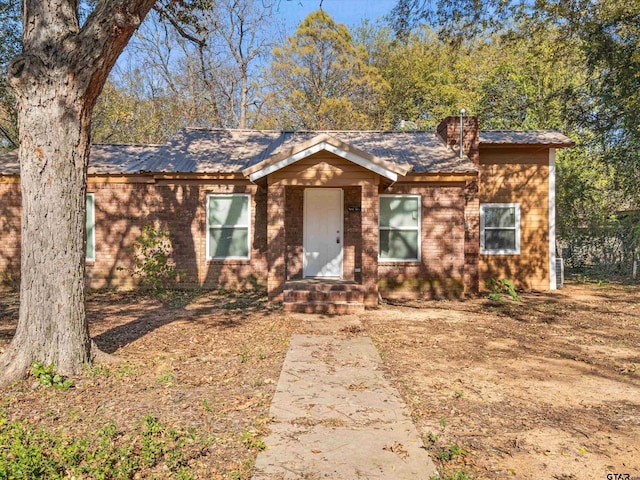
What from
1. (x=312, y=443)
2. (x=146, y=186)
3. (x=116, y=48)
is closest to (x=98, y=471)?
(x=312, y=443)

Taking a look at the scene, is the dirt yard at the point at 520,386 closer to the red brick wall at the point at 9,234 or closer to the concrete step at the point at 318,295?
the concrete step at the point at 318,295

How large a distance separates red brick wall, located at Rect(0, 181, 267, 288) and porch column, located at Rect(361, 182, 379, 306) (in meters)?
3.19

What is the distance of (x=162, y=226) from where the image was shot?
1230 centimetres

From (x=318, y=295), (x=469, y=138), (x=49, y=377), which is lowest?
(x=49, y=377)

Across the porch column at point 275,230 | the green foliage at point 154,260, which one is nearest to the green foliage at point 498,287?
the porch column at point 275,230

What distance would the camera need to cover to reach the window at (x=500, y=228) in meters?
13.4

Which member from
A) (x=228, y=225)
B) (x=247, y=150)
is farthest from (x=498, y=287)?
(x=247, y=150)

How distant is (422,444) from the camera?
367 cm

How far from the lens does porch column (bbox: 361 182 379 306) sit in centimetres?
993

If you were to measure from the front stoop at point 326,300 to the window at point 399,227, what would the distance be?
2.35 meters

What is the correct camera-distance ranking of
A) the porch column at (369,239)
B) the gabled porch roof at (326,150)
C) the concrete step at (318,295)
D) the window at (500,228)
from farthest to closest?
the window at (500,228)
the porch column at (369,239)
the concrete step at (318,295)
the gabled porch roof at (326,150)

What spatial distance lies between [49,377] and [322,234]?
25.5 feet

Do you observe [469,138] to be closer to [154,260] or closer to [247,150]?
[247,150]

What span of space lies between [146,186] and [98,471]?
1029cm
